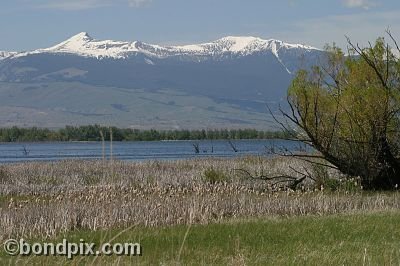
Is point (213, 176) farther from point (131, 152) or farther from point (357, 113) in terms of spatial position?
point (131, 152)

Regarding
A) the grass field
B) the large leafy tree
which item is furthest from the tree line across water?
the grass field

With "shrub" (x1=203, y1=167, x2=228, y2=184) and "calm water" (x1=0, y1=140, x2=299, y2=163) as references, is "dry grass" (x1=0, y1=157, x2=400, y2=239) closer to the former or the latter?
"shrub" (x1=203, y1=167, x2=228, y2=184)

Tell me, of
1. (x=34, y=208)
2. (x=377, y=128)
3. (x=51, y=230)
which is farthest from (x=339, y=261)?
(x=377, y=128)

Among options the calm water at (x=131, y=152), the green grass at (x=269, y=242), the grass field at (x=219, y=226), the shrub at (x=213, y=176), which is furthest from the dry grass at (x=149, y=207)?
the calm water at (x=131, y=152)

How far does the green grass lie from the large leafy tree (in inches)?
374

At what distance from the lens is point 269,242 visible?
1556 cm

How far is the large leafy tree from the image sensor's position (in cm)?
2895

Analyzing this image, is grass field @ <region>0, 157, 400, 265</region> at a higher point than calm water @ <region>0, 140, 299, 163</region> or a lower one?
higher

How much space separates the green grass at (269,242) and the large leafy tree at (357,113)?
31.2 feet

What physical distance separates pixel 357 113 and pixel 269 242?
14.5 metres

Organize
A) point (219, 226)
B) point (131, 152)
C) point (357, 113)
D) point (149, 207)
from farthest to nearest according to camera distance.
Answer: point (131, 152) < point (357, 113) < point (149, 207) < point (219, 226)

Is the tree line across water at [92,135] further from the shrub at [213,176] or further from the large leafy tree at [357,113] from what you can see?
the large leafy tree at [357,113]

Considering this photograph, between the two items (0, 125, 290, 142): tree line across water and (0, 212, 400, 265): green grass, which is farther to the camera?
(0, 125, 290, 142): tree line across water

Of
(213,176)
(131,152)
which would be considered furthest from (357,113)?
(131,152)
